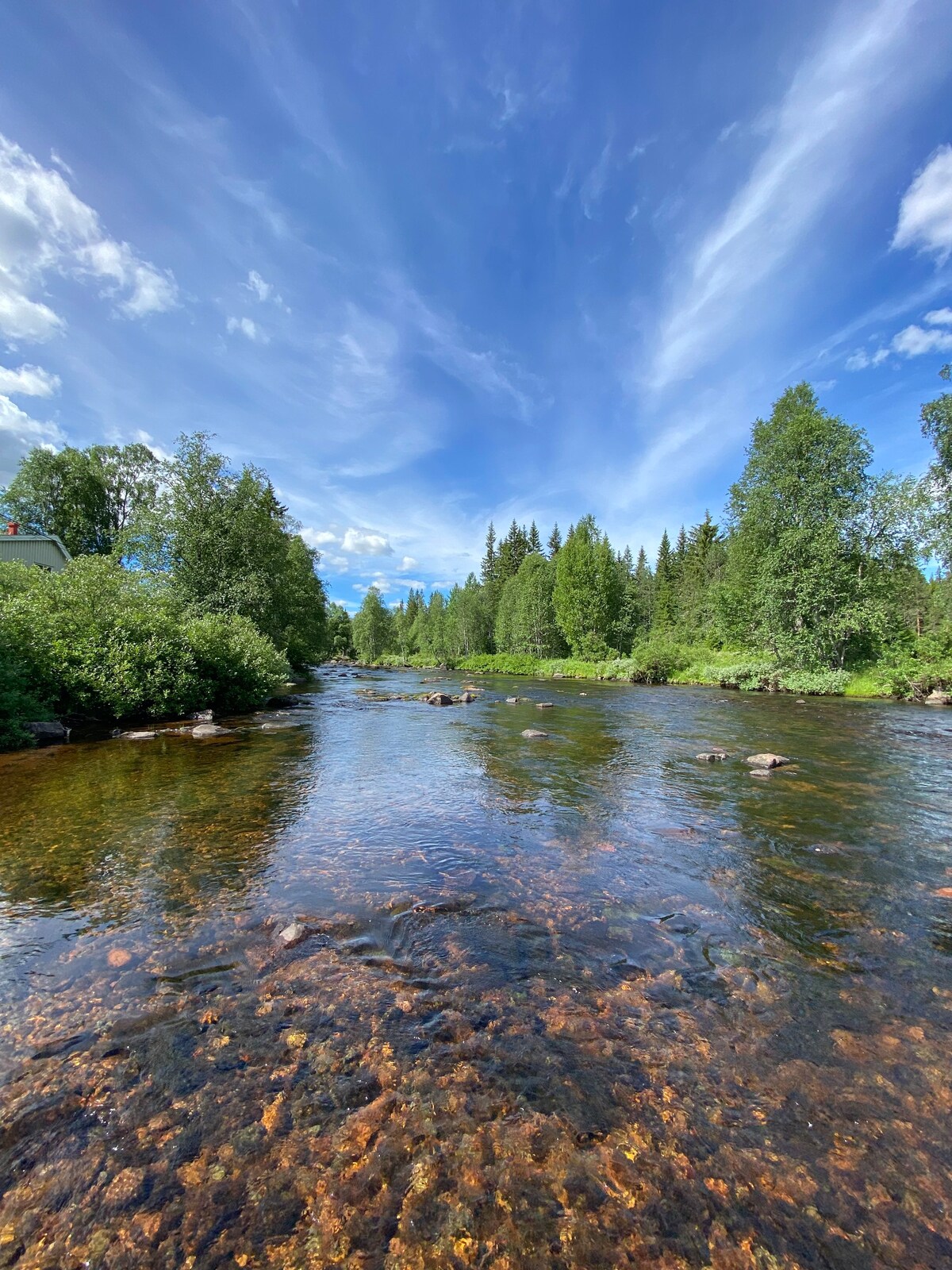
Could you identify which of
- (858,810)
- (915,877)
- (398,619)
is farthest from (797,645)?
(398,619)

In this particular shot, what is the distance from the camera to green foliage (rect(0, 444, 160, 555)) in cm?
5125

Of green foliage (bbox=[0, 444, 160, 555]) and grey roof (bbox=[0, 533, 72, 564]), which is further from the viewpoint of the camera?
green foliage (bbox=[0, 444, 160, 555])

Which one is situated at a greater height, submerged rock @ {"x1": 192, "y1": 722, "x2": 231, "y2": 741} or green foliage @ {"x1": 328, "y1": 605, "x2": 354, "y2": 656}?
green foliage @ {"x1": 328, "y1": 605, "x2": 354, "y2": 656}

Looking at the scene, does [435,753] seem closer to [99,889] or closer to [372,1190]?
[99,889]

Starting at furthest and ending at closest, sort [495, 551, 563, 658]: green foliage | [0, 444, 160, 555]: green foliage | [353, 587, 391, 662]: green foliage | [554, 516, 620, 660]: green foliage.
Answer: [353, 587, 391, 662]: green foliage < [495, 551, 563, 658]: green foliage < [554, 516, 620, 660]: green foliage < [0, 444, 160, 555]: green foliage

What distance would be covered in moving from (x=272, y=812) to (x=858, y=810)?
1087cm

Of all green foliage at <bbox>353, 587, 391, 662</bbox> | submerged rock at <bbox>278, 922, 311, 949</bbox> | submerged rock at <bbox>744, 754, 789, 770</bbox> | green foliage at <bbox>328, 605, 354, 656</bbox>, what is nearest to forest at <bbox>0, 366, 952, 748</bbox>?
submerged rock at <bbox>278, 922, 311, 949</bbox>

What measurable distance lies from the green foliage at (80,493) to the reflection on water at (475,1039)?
175ft

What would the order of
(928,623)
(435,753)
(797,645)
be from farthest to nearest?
(928,623)
(797,645)
(435,753)

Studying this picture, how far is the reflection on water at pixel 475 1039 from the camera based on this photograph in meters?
2.65

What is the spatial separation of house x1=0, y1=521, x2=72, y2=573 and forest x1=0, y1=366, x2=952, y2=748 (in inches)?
182

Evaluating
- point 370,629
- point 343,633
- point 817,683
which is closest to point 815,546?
point 817,683

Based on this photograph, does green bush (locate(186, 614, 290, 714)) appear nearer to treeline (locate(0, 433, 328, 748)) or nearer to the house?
treeline (locate(0, 433, 328, 748))

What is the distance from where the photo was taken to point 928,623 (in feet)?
191
